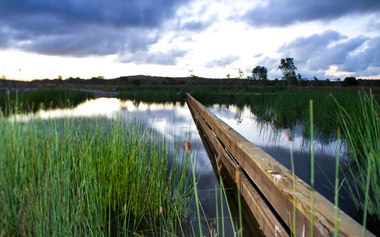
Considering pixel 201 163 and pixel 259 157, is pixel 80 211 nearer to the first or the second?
pixel 259 157

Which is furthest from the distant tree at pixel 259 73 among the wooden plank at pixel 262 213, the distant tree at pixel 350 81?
the wooden plank at pixel 262 213

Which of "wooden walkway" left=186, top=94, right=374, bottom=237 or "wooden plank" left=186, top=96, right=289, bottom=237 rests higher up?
"wooden walkway" left=186, top=94, right=374, bottom=237

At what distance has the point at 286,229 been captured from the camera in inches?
59.0

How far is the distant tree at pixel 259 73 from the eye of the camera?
3966 cm

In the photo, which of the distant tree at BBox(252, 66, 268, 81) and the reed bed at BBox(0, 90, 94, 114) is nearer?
the reed bed at BBox(0, 90, 94, 114)

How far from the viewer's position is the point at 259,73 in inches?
1594

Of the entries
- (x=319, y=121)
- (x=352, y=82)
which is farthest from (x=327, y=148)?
(x=352, y=82)

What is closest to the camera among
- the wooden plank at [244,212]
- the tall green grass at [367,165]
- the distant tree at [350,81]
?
the tall green grass at [367,165]

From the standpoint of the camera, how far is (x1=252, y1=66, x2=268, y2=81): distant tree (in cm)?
3966

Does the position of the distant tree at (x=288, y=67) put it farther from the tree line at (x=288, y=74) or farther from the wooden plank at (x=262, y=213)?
the wooden plank at (x=262, y=213)

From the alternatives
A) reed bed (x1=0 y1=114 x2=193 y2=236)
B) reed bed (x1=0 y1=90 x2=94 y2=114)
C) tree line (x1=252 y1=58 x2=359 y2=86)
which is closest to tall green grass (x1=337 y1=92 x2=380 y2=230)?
reed bed (x1=0 y1=114 x2=193 y2=236)

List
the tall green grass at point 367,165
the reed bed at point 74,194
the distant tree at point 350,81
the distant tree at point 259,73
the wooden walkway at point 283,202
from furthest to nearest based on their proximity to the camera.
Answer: the distant tree at point 259,73
the distant tree at point 350,81
the tall green grass at point 367,165
the reed bed at point 74,194
the wooden walkway at point 283,202

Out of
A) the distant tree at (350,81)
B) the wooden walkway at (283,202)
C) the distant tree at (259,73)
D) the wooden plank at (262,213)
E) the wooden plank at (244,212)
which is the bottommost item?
the wooden plank at (244,212)

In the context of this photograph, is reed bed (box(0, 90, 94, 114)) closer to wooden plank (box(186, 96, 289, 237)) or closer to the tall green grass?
wooden plank (box(186, 96, 289, 237))
